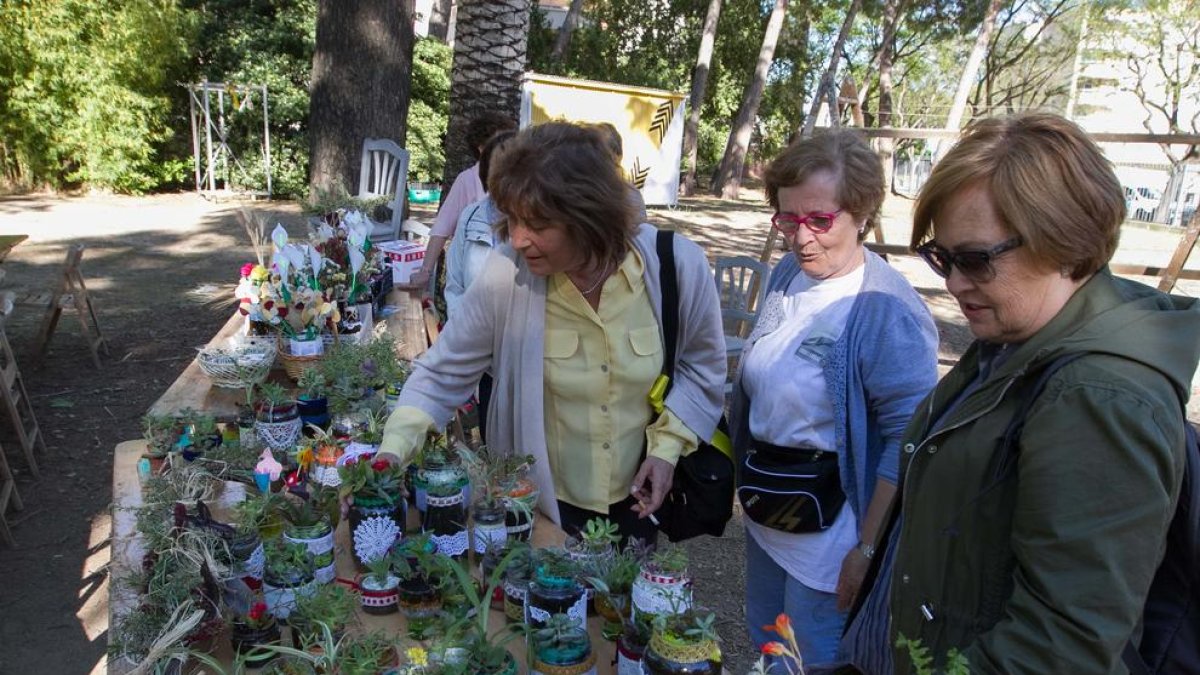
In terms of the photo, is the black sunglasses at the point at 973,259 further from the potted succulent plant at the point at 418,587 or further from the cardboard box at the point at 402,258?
the cardboard box at the point at 402,258

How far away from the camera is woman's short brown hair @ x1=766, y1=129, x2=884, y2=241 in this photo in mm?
1946

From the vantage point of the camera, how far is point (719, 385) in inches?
81.9

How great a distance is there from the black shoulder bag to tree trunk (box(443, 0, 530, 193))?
11.1 feet

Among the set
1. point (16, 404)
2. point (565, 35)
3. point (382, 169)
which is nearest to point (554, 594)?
point (16, 404)

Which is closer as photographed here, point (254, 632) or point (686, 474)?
point (254, 632)

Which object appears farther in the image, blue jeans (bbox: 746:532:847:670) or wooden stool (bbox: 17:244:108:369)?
wooden stool (bbox: 17:244:108:369)

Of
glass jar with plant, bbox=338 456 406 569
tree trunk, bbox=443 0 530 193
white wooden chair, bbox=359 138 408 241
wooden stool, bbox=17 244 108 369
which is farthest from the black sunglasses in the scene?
wooden stool, bbox=17 244 108 369

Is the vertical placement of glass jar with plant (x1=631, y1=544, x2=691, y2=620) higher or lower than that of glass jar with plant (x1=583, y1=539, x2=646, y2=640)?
higher

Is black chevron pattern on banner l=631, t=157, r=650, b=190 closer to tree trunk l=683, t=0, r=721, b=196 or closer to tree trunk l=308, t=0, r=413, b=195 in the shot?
tree trunk l=308, t=0, r=413, b=195

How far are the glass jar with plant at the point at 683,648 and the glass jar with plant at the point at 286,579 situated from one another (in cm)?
65

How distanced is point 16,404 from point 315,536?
4.14 meters

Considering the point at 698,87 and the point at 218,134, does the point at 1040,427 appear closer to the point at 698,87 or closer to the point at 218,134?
the point at 218,134

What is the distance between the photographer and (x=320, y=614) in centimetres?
137

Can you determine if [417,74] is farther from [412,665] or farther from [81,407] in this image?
[412,665]
